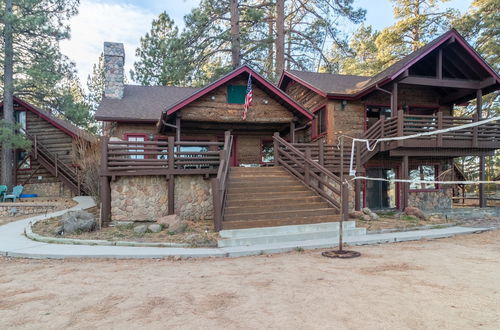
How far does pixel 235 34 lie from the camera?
1942 centimetres

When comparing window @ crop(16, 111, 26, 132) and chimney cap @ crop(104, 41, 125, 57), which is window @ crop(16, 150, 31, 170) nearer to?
window @ crop(16, 111, 26, 132)

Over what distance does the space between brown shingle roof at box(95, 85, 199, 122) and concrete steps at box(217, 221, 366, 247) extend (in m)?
6.37

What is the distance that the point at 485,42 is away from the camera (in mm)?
19297

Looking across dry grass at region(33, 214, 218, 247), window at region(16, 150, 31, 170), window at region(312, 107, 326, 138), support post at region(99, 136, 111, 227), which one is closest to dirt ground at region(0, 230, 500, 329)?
dry grass at region(33, 214, 218, 247)

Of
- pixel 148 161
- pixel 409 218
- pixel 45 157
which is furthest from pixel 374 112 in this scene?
pixel 45 157

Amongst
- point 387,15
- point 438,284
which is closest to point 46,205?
point 438,284

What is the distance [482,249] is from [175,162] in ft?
26.5

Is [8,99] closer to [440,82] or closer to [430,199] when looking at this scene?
[440,82]

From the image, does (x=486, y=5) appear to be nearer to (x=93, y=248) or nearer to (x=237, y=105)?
(x=237, y=105)

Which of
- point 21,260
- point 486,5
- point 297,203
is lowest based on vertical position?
point 21,260

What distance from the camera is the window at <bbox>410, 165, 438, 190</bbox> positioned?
14.3 metres

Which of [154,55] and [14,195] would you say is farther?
[154,55]

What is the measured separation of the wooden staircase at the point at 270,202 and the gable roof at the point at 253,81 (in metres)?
3.11

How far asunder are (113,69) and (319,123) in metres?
10.7
